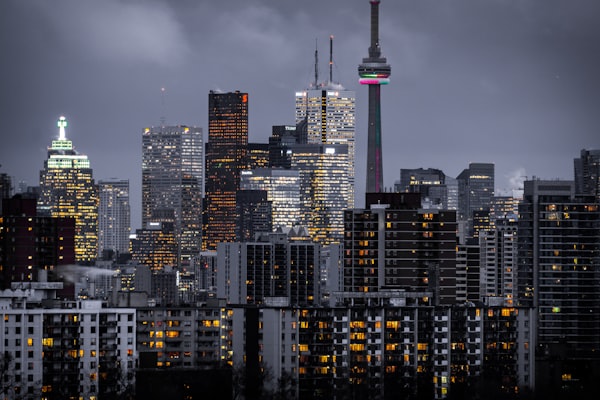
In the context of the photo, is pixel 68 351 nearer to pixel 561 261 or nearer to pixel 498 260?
pixel 561 261

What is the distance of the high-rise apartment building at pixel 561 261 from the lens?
109 metres

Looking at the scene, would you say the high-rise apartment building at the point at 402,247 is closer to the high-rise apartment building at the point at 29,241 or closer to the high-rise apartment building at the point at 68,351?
the high-rise apartment building at the point at 29,241

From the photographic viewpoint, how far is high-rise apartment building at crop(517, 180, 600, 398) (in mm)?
108938

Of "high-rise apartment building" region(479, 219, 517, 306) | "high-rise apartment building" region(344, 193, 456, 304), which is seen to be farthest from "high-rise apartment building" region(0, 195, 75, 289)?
"high-rise apartment building" region(479, 219, 517, 306)

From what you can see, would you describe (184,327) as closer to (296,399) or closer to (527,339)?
(296,399)

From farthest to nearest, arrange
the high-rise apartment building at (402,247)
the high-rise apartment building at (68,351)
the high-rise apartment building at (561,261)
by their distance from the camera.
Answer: the high-rise apartment building at (402,247) < the high-rise apartment building at (561,261) < the high-rise apartment building at (68,351)

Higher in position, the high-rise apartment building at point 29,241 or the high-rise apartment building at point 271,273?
the high-rise apartment building at point 29,241

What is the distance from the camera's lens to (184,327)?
3088 inches

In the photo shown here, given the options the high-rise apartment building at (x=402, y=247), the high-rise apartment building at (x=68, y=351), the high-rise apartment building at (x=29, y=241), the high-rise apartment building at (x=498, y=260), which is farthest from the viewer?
the high-rise apartment building at (x=498, y=260)

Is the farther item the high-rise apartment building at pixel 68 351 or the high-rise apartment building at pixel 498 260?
the high-rise apartment building at pixel 498 260

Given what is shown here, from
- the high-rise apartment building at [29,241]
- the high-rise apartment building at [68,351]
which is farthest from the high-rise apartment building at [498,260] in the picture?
the high-rise apartment building at [68,351]

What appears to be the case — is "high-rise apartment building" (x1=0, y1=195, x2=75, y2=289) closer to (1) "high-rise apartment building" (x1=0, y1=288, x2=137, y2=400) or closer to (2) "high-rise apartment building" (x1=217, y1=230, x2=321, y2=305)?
(2) "high-rise apartment building" (x1=217, y1=230, x2=321, y2=305)

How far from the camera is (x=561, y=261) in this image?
113 m

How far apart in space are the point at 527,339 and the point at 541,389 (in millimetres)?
2791
